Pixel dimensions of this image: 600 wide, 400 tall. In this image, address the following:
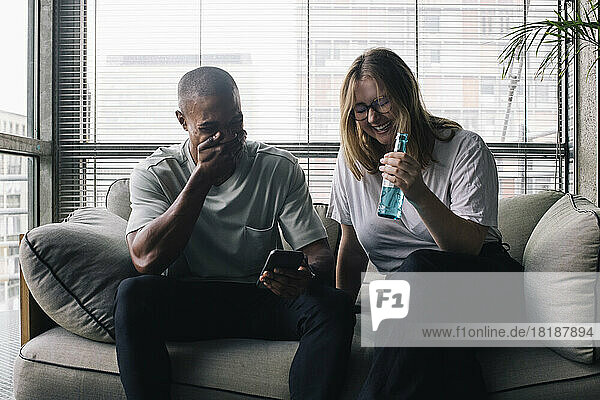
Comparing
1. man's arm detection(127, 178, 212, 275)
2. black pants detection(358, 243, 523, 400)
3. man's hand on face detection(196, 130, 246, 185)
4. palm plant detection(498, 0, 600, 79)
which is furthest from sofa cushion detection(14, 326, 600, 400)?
palm plant detection(498, 0, 600, 79)

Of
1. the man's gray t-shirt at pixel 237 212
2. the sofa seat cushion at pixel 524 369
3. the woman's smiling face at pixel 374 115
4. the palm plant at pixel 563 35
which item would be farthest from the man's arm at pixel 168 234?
the palm plant at pixel 563 35

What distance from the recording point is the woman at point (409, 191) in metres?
1.62

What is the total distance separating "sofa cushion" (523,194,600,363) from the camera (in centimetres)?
159

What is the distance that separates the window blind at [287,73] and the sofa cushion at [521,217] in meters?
1.01

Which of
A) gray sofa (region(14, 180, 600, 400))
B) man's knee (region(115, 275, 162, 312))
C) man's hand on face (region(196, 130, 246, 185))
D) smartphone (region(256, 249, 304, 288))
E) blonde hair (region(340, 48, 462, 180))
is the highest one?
blonde hair (region(340, 48, 462, 180))

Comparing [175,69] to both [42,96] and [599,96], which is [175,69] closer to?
[42,96]

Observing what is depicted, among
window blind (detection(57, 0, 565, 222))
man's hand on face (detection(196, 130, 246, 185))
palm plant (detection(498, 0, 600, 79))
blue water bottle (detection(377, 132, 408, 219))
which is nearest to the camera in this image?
blue water bottle (detection(377, 132, 408, 219))

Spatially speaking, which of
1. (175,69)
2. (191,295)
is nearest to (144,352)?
(191,295)

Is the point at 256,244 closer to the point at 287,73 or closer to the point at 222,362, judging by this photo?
the point at 222,362

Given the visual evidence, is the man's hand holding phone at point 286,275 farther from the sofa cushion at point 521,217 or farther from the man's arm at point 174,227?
the sofa cushion at point 521,217

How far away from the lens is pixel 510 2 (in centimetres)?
318

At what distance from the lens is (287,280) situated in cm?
171

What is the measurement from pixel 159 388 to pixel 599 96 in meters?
2.19

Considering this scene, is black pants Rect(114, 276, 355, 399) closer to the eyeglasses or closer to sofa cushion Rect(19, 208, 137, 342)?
sofa cushion Rect(19, 208, 137, 342)
